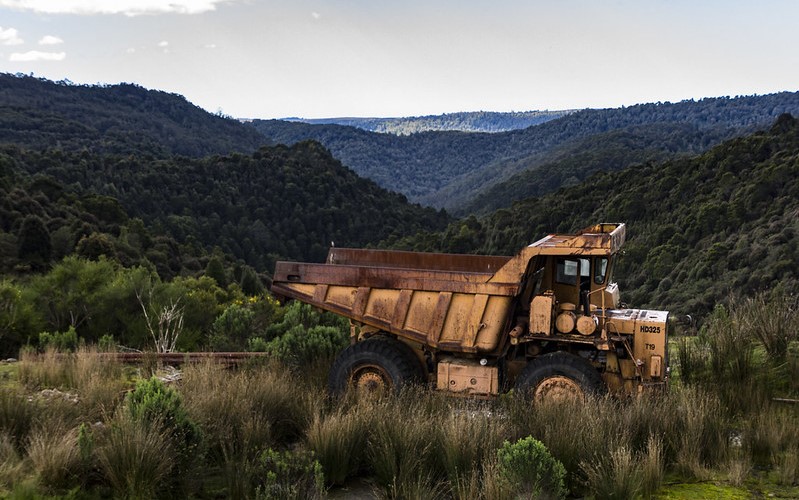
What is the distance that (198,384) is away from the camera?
7.08m

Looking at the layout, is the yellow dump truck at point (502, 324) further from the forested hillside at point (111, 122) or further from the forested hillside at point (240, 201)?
the forested hillside at point (111, 122)

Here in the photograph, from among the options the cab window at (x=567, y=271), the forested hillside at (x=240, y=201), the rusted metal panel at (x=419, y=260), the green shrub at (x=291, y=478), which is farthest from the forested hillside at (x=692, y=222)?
the forested hillside at (x=240, y=201)

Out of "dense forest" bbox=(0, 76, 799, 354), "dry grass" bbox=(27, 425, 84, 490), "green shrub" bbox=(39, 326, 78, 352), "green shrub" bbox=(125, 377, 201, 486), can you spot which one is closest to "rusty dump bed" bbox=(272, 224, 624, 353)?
"green shrub" bbox=(125, 377, 201, 486)

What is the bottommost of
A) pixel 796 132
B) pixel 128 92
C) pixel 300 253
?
pixel 300 253

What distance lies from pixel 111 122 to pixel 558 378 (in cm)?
12911

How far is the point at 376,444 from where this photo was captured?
6.04m

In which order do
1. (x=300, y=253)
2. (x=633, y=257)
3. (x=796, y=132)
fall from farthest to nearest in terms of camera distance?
(x=300, y=253), (x=796, y=132), (x=633, y=257)

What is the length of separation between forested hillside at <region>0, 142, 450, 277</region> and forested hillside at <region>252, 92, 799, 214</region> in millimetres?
24388

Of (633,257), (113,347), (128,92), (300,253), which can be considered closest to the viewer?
(113,347)

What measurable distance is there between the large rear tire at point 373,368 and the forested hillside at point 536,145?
8791 centimetres

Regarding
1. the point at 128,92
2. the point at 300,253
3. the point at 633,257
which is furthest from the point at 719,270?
the point at 128,92

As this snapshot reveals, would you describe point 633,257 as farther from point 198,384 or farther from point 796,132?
point 198,384

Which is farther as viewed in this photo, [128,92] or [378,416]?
[128,92]

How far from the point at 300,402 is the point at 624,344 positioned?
376 cm
